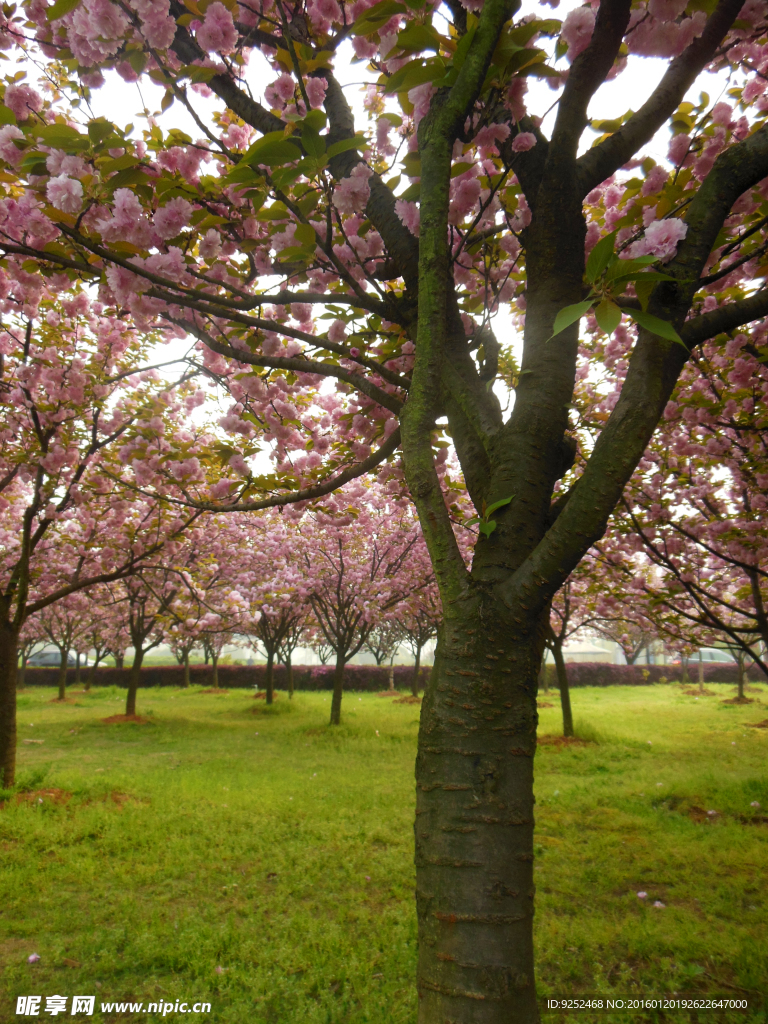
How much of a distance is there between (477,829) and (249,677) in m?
24.4

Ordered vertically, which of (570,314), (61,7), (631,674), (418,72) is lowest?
(631,674)

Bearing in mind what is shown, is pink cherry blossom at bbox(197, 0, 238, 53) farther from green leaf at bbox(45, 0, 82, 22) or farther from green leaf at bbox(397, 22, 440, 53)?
green leaf at bbox(397, 22, 440, 53)

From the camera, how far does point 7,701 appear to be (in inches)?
213

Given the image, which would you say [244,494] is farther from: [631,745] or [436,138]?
[631,745]

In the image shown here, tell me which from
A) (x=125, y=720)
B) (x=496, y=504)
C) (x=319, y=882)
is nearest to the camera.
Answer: (x=496, y=504)

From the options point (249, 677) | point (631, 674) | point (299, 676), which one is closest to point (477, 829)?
point (299, 676)

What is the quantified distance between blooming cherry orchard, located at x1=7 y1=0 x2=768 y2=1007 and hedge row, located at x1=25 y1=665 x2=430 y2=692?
861 inches

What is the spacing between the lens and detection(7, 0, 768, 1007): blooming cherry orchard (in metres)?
1.30

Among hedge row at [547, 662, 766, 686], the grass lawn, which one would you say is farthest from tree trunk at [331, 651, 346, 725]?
hedge row at [547, 662, 766, 686]

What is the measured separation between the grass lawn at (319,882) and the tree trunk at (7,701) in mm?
320

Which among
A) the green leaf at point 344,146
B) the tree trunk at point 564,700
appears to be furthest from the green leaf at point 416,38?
the tree trunk at point 564,700

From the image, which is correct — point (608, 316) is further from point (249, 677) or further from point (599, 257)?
point (249, 677)

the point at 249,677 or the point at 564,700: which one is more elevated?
the point at 564,700

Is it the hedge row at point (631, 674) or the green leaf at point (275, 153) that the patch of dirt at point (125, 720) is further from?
the hedge row at point (631, 674)
